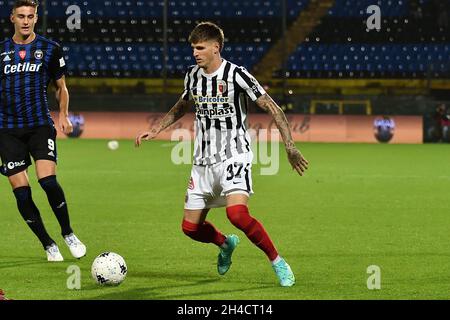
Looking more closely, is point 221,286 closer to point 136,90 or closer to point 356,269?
point 356,269

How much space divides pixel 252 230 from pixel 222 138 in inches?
27.6

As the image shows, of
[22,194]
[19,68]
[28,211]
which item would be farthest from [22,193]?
[19,68]

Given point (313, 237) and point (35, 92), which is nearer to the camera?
point (35, 92)

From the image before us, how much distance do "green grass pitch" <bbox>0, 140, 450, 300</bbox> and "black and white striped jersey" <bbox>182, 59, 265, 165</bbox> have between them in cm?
96

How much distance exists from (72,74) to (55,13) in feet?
9.92

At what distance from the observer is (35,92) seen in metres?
8.35

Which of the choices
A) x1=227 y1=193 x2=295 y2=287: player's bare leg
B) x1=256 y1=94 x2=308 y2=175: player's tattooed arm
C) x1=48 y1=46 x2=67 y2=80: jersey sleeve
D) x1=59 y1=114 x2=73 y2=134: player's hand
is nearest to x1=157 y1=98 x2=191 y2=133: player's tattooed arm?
x1=256 y1=94 x2=308 y2=175: player's tattooed arm

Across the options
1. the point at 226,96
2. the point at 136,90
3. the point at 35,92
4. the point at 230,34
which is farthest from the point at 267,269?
the point at 230,34

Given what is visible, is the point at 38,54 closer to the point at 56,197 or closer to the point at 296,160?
the point at 56,197

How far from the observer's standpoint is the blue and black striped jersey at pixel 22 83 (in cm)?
828

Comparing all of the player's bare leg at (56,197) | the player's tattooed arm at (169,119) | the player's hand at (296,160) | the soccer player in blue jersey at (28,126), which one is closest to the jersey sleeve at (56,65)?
the soccer player in blue jersey at (28,126)

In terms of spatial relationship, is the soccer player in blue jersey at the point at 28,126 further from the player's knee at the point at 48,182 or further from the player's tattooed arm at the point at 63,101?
A: the player's tattooed arm at the point at 63,101

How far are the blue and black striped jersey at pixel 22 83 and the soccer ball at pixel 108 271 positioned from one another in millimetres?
1684

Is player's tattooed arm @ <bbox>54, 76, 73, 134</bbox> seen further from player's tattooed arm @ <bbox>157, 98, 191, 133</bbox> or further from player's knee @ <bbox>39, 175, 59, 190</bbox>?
player's tattooed arm @ <bbox>157, 98, 191, 133</bbox>
